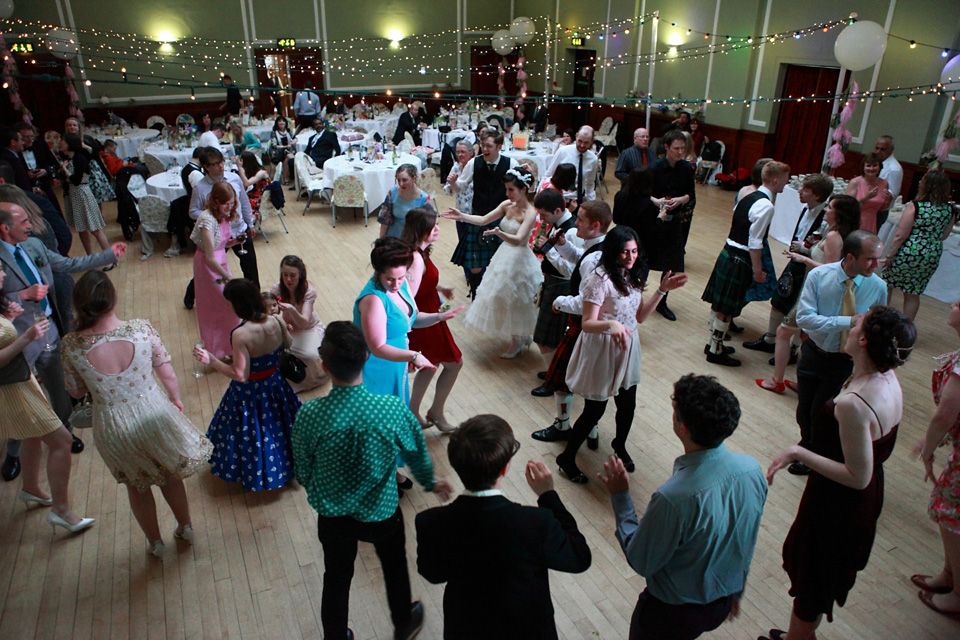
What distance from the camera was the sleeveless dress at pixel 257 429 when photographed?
312 centimetres

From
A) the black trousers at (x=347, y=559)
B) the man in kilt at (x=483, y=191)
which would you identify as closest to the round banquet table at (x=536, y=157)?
the man in kilt at (x=483, y=191)

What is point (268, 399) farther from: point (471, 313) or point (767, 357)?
point (767, 357)

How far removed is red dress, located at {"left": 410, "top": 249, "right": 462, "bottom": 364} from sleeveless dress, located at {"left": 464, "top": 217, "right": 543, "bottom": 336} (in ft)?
3.38

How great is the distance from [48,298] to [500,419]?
3.28 metres

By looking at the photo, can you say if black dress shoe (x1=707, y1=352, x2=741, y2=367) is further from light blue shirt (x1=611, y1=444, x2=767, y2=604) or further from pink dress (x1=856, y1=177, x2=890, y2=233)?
light blue shirt (x1=611, y1=444, x2=767, y2=604)

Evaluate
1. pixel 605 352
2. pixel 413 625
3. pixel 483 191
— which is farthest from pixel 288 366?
pixel 483 191

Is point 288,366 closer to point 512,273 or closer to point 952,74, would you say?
point 512,273

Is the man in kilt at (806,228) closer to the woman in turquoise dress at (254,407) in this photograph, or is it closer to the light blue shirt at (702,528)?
the light blue shirt at (702,528)

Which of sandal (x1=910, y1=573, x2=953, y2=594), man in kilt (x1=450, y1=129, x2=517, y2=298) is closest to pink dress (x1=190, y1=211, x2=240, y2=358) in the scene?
man in kilt (x1=450, y1=129, x2=517, y2=298)

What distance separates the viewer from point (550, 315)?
13.5 feet

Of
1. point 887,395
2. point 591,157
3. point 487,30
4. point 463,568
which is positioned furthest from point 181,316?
point 487,30

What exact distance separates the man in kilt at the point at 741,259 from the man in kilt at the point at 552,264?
1.33 metres

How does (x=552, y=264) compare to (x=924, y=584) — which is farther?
(x=552, y=264)

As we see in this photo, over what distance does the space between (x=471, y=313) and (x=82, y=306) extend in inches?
108
